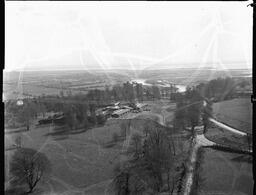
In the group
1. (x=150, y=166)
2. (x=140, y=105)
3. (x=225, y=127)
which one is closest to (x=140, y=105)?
(x=140, y=105)

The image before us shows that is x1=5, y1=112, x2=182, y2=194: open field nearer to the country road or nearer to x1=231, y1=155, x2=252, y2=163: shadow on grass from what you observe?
the country road

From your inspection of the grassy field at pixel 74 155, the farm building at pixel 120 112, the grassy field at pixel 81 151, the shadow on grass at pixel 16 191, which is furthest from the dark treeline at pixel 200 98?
the shadow on grass at pixel 16 191

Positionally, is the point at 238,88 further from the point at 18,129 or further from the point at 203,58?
the point at 18,129

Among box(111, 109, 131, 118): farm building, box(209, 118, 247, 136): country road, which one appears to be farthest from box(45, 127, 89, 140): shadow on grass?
box(209, 118, 247, 136): country road

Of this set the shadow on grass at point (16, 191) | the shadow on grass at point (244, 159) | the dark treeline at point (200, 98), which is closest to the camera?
the shadow on grass at point (16, 191)

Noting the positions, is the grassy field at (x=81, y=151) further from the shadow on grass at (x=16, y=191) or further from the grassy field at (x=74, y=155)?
the shadow on grass at (x=16, y=191)

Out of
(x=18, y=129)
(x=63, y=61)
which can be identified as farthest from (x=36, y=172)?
(x=63, y=61)
